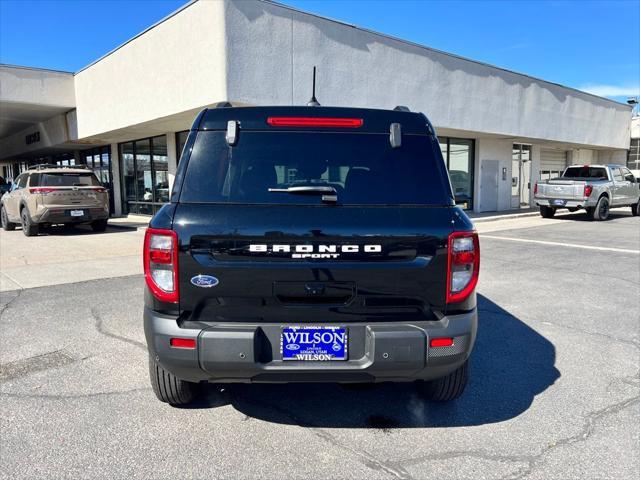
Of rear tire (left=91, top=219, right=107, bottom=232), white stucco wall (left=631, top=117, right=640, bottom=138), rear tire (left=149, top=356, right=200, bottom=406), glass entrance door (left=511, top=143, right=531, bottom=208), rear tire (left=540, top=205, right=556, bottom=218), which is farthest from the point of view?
white stucco wall (left=631, top=117, right=640, bottom=138)

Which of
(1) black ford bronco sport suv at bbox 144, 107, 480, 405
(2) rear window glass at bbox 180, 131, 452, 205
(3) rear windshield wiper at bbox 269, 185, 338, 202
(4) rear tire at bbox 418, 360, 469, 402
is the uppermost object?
(2) rear window glass at bbox 180, 131, 452, 205

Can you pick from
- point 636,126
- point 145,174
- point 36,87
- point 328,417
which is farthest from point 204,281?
point 636,126

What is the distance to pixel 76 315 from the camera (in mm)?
5336

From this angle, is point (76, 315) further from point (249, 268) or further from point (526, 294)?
point (526, 294)

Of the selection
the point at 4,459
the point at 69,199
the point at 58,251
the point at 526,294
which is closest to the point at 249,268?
the point at 4,459

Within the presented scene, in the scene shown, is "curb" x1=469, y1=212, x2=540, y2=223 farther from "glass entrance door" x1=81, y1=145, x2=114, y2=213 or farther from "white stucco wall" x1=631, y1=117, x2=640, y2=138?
"white stucco wall" x1=631, y1=117, x2=640, y2=138

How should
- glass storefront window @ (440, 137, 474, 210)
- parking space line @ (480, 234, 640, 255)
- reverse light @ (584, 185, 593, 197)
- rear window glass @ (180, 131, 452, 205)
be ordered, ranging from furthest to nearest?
1. glass storefront window @ (440, 137, 474, 210)
2. reverse light @ (584, 185, 593, 197)
3. parking space line @ (480, 234, 640, 255)
4. rear window glass @ (180, 131, 452, 205)

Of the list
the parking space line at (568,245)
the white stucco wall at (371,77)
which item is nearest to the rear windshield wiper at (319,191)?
the white stucco wall at (371,77)

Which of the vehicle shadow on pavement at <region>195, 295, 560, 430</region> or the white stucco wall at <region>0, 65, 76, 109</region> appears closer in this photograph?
the vehicle shadow on pavement at <region>195, 295, 560, 430</region>

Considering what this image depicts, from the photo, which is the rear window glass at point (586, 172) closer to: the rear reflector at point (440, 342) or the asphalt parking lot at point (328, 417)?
the asphalt parking lot at point (328, 417)

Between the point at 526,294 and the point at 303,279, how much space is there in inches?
195

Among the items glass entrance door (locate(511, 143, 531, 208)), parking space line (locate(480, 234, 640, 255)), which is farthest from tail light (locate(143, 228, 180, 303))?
glass entrance door (locate(511, 143, 531, 208))

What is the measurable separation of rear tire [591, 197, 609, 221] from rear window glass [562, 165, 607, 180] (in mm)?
972

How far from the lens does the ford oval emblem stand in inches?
100.0
